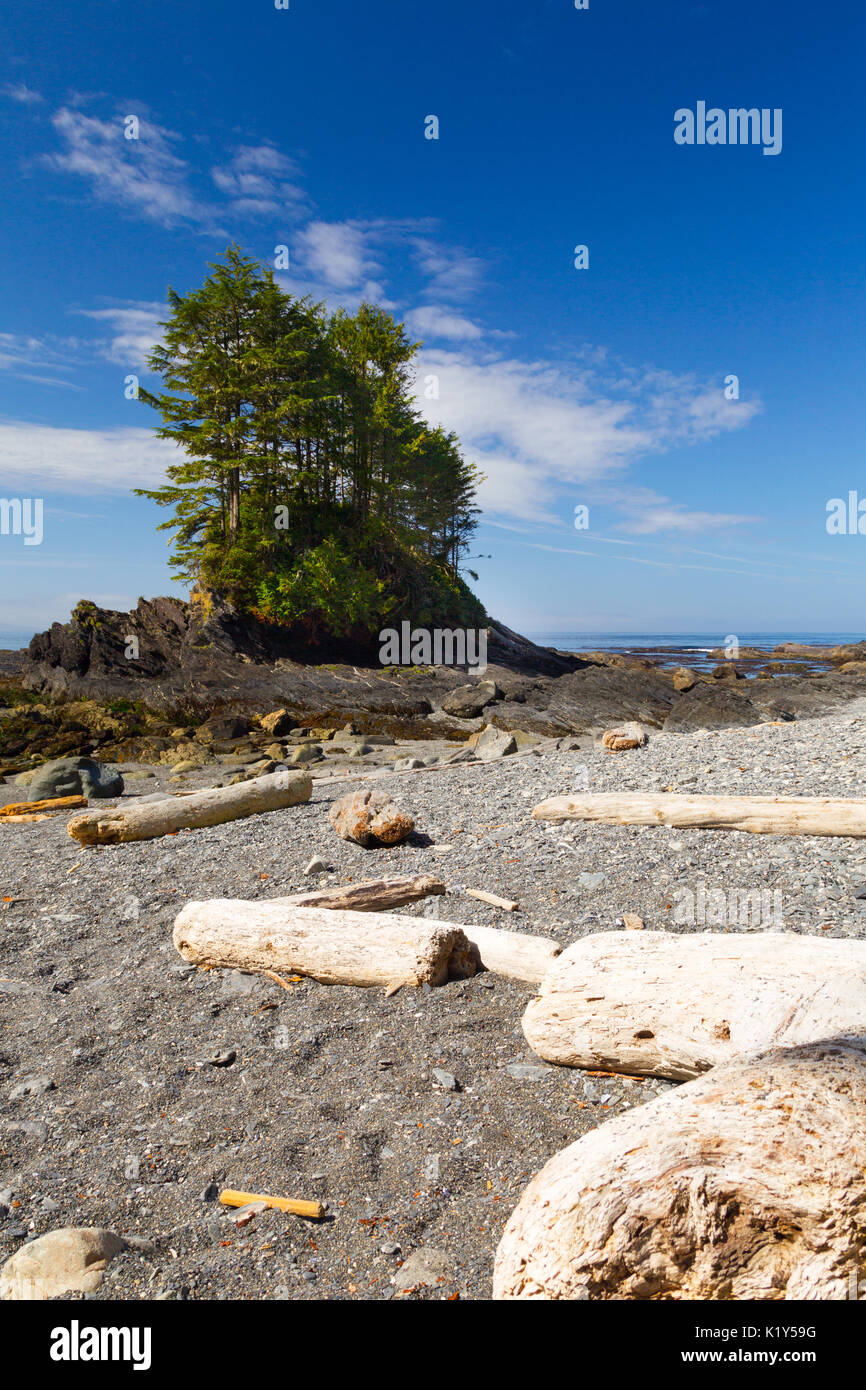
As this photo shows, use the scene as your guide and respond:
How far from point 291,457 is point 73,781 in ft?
76.4

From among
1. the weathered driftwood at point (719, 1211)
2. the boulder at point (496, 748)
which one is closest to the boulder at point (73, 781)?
the boulder at point (496, 748)

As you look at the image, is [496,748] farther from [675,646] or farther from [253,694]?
[675,646]

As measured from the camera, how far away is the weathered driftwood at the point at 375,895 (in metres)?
5.70

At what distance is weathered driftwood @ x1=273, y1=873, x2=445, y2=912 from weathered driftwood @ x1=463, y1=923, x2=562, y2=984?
3.16 feet

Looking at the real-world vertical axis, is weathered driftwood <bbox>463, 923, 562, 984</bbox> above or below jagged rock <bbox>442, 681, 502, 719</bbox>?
below

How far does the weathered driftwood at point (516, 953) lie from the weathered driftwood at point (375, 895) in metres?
0.96

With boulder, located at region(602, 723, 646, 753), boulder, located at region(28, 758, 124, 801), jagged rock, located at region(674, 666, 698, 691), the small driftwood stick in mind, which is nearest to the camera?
the small driftwood stick

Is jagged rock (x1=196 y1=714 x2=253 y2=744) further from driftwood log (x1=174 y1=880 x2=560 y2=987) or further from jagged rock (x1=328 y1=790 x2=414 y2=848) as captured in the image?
driftwood log (x1=174 y1=880 x2=560 y2=987)

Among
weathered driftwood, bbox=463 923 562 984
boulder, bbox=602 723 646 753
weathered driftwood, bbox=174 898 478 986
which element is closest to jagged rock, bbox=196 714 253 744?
boulder, bbox=602 723 646 753

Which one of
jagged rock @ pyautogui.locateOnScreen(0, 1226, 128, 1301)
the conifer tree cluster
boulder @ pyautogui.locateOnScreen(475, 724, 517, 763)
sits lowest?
jagged rock @ pyautogui.locateOnScreen(0, 1226, 128, 1301)

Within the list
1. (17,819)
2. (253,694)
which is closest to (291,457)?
(253,694)

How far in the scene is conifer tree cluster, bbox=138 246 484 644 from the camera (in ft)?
100
